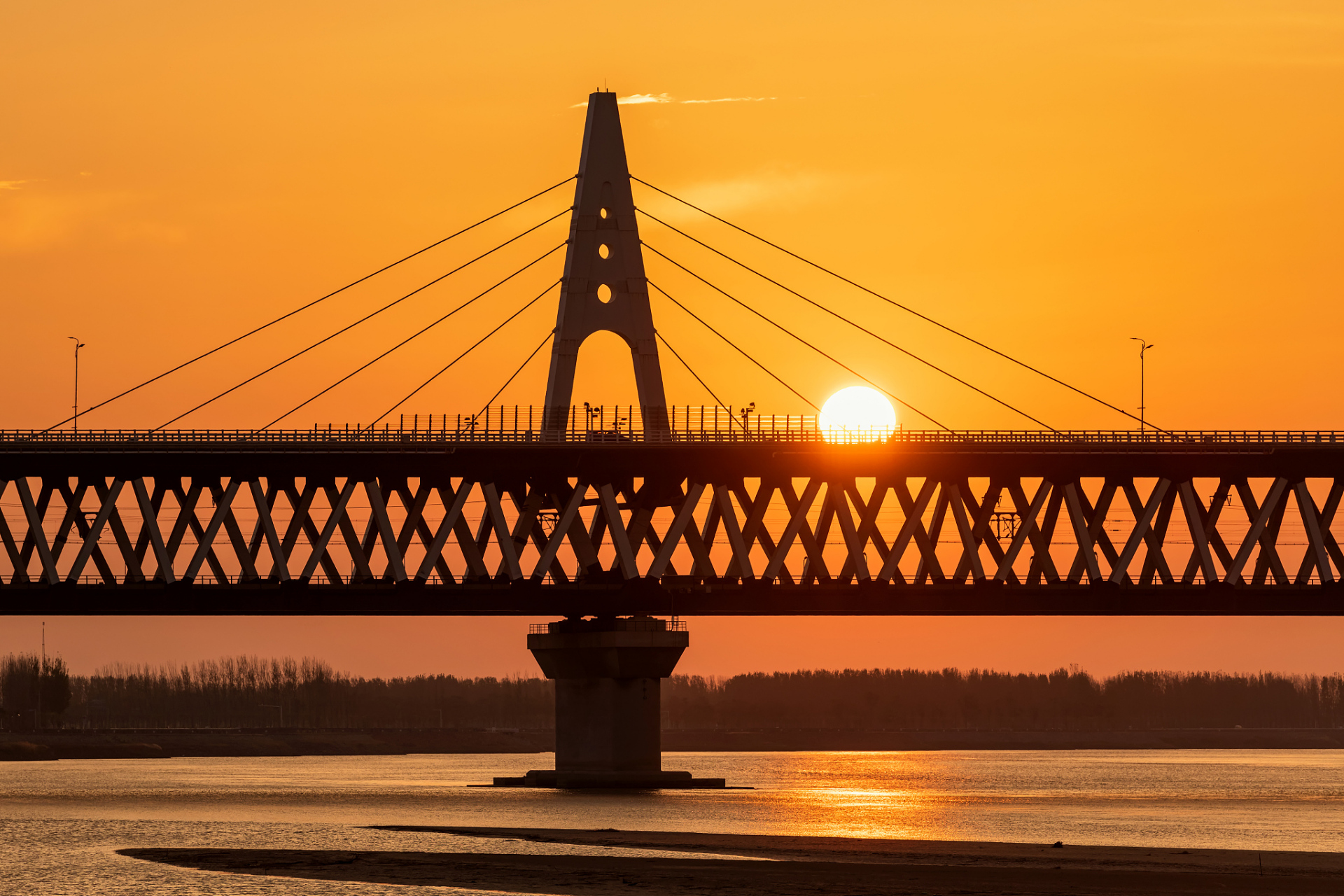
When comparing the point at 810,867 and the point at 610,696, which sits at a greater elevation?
the point at 610,696

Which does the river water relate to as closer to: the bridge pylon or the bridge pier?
the bridge pier

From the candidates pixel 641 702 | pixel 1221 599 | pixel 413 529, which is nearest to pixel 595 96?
pixel 413 529

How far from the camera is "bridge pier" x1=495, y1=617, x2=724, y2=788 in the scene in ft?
374

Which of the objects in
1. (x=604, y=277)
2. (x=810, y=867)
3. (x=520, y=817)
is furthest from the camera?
(x=604, y=277)

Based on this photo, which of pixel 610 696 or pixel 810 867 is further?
pixel 610 696

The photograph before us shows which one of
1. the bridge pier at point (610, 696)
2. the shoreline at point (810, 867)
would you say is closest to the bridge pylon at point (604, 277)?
the bridge pier at point (610, 696)

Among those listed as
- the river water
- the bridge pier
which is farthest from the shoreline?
the bridge pier

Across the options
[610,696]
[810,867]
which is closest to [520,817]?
[610,696]

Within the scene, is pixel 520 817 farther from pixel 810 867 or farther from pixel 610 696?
pixel 810 867

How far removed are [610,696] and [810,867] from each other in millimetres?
51350

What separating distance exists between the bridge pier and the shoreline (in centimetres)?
3646

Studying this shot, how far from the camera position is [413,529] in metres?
111

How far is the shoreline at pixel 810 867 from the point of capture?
57.6m

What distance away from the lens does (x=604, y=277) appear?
114500 mm
